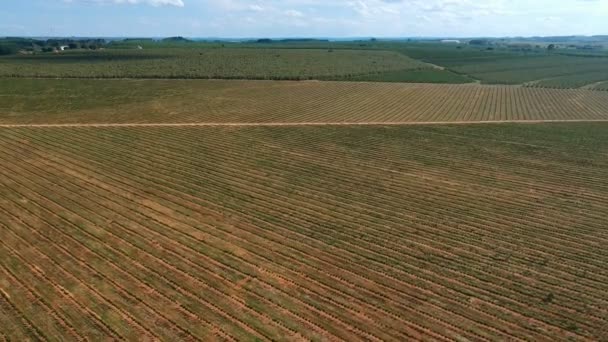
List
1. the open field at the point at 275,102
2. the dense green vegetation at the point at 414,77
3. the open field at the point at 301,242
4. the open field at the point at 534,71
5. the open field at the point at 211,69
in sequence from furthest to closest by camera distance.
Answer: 1. the open field at the point at 534,71
2. the dense green vegetation at the point at 414,77
3. the open field at the point at 211,69
4. the open field at the point at 275,102
5. the open field at the point at 301,242

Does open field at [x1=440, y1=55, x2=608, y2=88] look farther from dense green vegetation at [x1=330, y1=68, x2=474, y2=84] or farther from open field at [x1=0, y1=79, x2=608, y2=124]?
open field at [x1=0, y1=79, x2=608, y2=124]

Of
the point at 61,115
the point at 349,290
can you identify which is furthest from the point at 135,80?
the point at 349,290

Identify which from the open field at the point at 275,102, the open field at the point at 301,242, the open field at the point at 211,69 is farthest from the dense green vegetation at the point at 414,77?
the open field at the point at 301,242

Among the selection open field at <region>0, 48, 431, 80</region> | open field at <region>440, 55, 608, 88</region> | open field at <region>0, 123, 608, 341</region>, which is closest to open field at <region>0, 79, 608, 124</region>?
open field at <region>0, 48, 431, 80</region>

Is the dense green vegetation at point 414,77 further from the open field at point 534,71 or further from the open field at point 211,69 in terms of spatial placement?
the open field at point 534,71

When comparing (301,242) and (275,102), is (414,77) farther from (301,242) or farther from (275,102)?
(301,242)

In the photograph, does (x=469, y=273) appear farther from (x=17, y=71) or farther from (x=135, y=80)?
(x=17, y=71)
